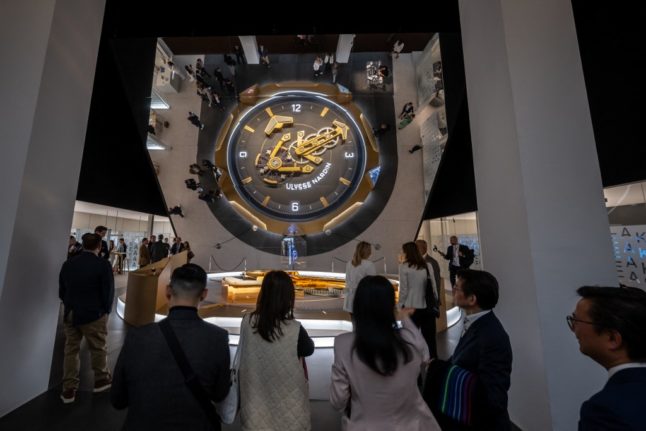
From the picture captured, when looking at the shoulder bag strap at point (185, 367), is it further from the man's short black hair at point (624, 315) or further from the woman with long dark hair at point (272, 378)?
the man's short black hair at point (624, 315)

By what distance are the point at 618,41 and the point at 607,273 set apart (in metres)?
2.68

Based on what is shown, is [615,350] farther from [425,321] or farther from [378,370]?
[425,321]

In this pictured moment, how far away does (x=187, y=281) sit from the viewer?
48.1 inches

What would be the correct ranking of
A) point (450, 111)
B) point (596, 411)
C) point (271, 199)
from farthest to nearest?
point (271, 199) → point (450, 111) → point (596, 411)

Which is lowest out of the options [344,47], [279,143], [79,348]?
[79,348]

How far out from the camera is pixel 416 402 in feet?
Result: 3.56

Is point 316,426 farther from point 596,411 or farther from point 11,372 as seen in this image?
point 11,372

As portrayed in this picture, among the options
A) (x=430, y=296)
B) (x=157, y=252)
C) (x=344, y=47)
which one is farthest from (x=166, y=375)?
(x=344, y=47)

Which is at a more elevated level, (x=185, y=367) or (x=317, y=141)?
→ (x=317, y=141)

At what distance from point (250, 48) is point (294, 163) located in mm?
4023

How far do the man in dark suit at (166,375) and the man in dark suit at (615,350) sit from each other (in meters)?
1.22

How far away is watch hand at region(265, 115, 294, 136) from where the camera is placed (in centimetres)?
914

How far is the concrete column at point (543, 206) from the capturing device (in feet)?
6.14

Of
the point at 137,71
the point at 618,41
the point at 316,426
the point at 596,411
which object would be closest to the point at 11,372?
the point at 316,426
